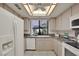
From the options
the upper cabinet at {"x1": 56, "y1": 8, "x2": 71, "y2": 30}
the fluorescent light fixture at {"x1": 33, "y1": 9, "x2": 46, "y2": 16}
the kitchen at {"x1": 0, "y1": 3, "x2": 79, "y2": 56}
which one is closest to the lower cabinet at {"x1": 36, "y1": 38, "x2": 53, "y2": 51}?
the kitchen at {"x1": 0, "y1": 3, "x2": 79, "y2": 56}

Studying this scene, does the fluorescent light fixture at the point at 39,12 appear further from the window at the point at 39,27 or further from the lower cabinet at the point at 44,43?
the lower cabinet at the point at 44,43

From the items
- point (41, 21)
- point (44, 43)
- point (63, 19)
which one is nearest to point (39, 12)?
point (41, 21)

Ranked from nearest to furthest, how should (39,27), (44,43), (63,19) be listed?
(39,27) → (63,19) → (44,43)

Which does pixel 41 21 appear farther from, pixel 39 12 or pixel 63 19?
pixel 63 19

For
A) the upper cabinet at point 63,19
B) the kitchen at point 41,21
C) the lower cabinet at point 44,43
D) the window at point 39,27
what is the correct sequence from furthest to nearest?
the lower cabinet at point 44,43 < the upper cabinet at point 63,19 < the window at point 39,27 < the kitchen at point 41,21

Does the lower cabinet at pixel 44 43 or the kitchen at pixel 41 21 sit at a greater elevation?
the kitchen at pixel 41 21

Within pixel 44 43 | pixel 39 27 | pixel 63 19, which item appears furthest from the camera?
pixel 44 43

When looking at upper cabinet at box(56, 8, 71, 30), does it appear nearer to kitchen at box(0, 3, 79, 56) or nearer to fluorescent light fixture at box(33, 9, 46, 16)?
kitchen at box(0, 3, 79, 56)

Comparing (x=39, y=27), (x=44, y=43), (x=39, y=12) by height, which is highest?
(x=39, y=12)

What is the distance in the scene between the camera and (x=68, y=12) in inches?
56.2

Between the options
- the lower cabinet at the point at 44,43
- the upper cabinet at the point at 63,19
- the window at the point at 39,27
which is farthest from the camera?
the lower cabinet at the point at 44,43

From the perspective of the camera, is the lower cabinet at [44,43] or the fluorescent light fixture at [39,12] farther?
the lower cabinet at [44,43]

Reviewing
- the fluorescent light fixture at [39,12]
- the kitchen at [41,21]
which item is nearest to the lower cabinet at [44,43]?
the kitchen at [41,21]

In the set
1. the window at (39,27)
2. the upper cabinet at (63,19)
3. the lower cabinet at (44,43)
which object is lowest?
the lower cabinet at (44,43)
